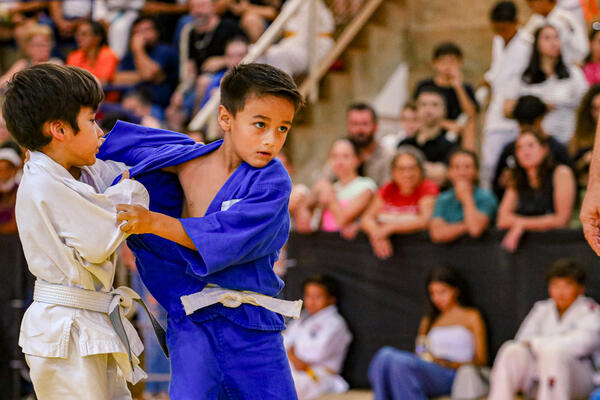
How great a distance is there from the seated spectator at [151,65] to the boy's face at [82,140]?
635cm

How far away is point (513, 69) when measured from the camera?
7.48m

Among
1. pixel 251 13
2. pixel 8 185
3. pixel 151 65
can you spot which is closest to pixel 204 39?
pixel 251 13

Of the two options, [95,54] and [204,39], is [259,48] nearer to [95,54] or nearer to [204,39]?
[204,39]

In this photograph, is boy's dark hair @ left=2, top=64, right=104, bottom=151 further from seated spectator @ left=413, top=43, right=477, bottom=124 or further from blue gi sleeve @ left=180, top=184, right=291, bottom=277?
seated spectator @ left=413, top=43, right=477, bottom=124

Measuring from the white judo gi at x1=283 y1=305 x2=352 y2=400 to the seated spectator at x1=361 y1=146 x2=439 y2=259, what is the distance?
604 millimetres

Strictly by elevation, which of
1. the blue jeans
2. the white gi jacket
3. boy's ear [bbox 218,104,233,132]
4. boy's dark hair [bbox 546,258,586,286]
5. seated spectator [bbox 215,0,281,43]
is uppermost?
seated spectator [bbox 215,0,281,43]

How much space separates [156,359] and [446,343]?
2081 mm

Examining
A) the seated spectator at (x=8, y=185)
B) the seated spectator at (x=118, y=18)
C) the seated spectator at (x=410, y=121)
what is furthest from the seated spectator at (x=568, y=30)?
the seated spectator at (x=118, y=18)

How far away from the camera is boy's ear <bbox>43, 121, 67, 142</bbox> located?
298cm

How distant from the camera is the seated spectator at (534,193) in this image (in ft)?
19.6

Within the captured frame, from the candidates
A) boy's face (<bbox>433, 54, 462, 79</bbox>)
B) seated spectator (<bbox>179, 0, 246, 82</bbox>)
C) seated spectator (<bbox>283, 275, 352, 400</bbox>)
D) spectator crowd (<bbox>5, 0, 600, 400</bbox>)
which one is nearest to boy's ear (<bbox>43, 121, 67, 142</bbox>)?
spectator crowd (<bbox>5, 0, 600, 400</bbox>)

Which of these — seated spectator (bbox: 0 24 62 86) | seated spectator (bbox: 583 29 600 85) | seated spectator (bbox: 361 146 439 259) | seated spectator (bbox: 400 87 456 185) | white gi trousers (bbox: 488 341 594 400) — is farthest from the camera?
seated spectator (bbox: 0 24 62 86)

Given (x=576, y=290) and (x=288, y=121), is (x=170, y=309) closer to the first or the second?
(x=288, y=121)

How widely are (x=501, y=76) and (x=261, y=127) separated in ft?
15.9
